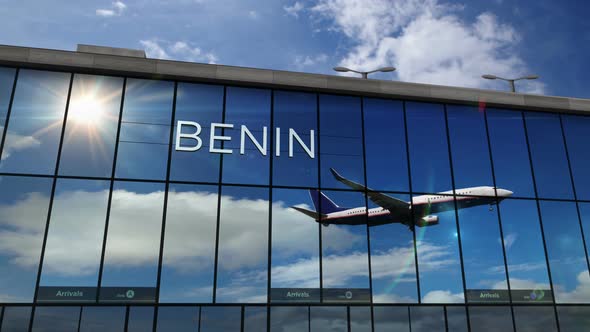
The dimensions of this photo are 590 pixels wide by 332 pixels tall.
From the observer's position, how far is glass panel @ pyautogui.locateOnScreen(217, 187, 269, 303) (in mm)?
20000

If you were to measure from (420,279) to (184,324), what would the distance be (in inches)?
407

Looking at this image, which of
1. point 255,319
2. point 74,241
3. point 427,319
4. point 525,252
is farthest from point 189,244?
point 525,252

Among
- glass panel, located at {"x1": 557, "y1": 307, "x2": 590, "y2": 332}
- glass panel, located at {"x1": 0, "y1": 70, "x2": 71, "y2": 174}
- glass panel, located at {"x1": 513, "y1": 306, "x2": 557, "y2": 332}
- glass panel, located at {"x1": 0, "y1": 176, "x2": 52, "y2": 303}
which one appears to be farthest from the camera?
glass panel, located at {"x1": 557, "y1": 307, "x2": 590, "y2": 332}

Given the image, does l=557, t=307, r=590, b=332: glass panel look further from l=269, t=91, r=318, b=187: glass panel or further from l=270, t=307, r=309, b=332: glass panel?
l=269, t=91, r=318, b=187: glass panel

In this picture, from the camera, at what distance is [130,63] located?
873 inches

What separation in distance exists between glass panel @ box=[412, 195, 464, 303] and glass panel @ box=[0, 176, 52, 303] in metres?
16.0

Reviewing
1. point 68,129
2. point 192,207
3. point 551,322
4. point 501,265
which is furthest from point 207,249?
point 551,322

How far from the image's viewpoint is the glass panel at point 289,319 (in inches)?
784

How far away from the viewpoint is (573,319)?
74.4 feet

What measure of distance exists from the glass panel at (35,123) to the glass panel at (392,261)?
556 inches

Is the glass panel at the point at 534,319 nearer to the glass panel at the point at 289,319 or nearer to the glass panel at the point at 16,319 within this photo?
the glass panel at the point at 289,319

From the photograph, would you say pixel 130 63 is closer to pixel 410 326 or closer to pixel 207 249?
pixel 207 249

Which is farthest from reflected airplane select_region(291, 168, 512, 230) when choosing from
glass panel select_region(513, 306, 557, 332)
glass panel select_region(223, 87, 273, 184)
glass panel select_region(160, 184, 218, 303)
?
glass panel select_region(513, 306, 557, 332)

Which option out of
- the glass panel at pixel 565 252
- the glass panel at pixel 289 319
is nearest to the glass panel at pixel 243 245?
the glass panel at pixel 289 319
